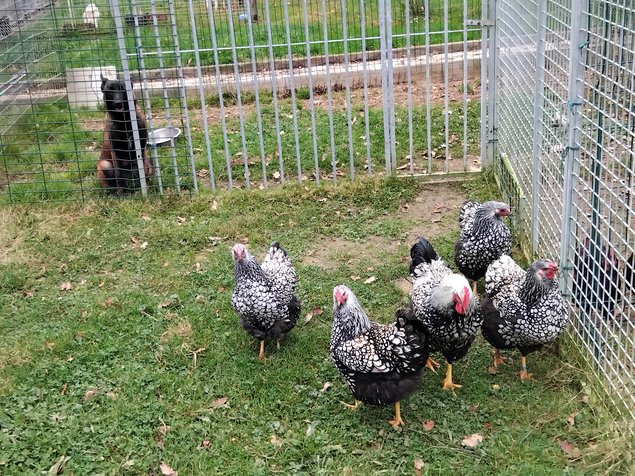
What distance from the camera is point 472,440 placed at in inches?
173

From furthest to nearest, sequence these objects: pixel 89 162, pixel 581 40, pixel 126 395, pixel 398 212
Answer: pixel 89 162 → pixel 398 212 → pixel 126 395 → pixel 581 40

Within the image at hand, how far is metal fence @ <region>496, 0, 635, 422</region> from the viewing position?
4164 mm

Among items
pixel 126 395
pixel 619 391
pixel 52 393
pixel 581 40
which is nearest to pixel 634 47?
pixel 581 40

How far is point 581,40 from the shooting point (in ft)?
14.9

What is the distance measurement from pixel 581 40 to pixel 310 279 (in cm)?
306

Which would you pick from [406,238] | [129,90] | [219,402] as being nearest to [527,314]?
[219,402]

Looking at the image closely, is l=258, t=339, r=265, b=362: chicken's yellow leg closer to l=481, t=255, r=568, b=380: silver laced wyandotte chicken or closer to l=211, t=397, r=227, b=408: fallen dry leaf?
l=211, t=397, r=227, b=408: fallen dry leaf

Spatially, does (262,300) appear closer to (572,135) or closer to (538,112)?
(572,135)

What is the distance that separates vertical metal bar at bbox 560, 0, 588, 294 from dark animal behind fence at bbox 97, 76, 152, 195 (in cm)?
507

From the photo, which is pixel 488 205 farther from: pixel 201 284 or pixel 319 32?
pixel 319 32

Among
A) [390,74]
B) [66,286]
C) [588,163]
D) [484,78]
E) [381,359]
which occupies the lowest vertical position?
[66,286]

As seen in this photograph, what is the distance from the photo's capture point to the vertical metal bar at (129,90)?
7668mm

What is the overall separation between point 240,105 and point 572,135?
422 cm

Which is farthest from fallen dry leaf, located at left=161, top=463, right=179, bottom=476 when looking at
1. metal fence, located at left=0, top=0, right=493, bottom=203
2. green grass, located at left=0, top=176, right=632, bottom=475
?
metal fence, located at left=0, top=0, right=493, bottom=203
